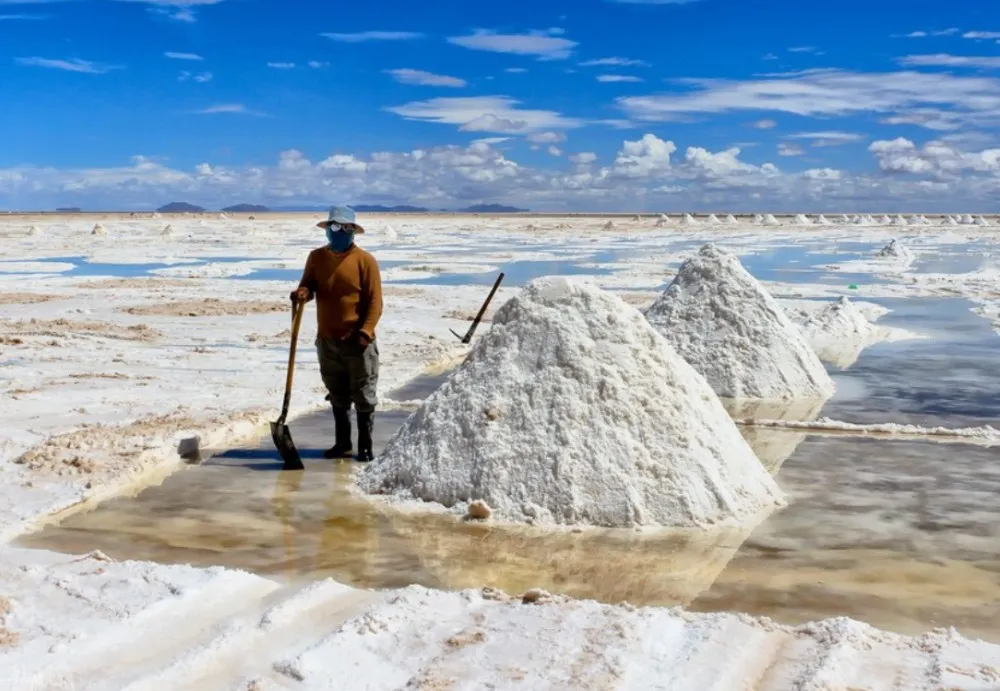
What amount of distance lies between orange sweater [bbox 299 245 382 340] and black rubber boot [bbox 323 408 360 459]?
48 centimetres

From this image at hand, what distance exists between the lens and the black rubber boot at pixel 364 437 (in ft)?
19.0

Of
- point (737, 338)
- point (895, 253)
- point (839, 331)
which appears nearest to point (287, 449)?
point (737, 338)

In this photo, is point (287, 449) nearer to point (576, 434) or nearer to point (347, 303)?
point (347, 303)

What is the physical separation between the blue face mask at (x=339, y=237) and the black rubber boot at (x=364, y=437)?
3.02 ft

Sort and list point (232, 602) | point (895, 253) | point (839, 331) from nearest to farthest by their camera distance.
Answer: point (232, 602), point (839, 331), point (895, 253)

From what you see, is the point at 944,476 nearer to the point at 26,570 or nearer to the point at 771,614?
the point at 771,614

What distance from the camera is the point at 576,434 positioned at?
4926 millimetres

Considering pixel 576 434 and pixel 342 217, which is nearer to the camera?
pixel 576 434

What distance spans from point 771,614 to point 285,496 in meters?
2.51

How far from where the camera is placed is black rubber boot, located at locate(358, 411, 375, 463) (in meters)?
5.79

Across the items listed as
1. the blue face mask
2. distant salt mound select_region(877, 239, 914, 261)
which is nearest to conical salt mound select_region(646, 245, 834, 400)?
the blue face mask

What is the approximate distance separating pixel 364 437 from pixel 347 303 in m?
0.77

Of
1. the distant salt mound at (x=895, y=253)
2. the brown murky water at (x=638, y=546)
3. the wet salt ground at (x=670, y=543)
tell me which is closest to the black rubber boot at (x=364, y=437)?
the wet salt ground at (x=670, y=543)

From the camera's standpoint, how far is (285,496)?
202 inches
